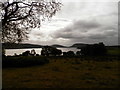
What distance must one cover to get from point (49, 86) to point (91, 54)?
22.4m

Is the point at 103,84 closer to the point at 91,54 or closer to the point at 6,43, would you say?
the point at 6,43

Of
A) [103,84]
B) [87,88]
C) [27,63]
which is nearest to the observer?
[87,88]

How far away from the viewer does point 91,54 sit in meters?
31.5

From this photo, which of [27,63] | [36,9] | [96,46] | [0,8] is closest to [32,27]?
[36,9]

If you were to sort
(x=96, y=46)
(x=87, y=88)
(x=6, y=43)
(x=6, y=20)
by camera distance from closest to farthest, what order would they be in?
(x=87, y=88) → (x=6, y=20) → (x=6, y=43) → (x=96, y=46)

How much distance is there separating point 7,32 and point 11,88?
25.6 ft

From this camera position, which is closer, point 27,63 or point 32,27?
point 32,27

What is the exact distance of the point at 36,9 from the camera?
624 inches

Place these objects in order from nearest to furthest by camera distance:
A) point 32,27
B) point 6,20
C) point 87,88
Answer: point 87,88 < point 6,20 < point 32,27

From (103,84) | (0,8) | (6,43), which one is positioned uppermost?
(0,8)

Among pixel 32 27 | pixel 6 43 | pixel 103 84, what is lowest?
pixel 103 84

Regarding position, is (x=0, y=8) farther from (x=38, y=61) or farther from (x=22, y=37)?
(x=38, y=61)

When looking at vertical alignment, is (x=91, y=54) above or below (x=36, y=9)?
below

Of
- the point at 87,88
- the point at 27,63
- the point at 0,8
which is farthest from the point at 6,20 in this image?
the point at 87,88
